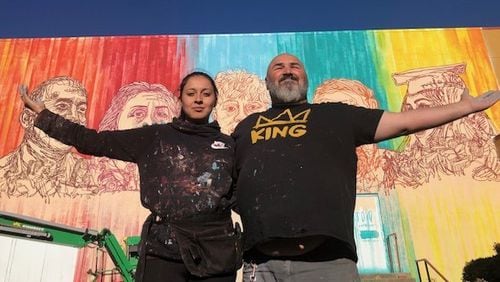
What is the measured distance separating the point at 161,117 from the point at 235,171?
9933 millimetres

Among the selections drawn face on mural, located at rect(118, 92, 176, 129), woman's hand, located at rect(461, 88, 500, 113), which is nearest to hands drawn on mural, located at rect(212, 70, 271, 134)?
drawn face on mural, located at rect(118, 92, 176, 129)

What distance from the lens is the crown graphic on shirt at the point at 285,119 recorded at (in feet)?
7.37

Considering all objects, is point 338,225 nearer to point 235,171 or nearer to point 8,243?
point 235,171

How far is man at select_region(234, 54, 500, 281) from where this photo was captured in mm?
1940

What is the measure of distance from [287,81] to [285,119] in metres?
0.23

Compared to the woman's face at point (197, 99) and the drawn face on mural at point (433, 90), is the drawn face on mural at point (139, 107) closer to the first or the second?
the drawn face on mural at point (433, 90)

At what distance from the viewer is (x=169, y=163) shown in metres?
2.32

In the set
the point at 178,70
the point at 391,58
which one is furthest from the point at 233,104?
the point at 391,58

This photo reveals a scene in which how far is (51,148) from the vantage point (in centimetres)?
1160

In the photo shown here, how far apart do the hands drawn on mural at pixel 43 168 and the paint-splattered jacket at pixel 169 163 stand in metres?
9.33

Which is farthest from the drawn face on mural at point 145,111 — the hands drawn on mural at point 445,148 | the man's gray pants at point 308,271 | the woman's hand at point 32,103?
the man's gray pants at point 308,271

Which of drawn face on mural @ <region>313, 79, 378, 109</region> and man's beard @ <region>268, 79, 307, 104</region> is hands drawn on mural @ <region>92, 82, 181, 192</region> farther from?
man's beard @ <region>268, 79, 307, 104</region>

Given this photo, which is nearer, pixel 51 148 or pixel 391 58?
pixel 51 148

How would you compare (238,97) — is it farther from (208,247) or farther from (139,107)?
(208,247)
